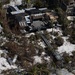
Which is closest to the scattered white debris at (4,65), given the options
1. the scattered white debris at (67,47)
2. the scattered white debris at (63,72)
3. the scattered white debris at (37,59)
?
the scattered white debris at (37,59)

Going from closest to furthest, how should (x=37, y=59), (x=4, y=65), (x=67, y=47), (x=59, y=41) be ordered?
1. (x=4, y=65)
2. (x=37, y=59)
3. (x=67, y=47)
4. (x=59, y=41)

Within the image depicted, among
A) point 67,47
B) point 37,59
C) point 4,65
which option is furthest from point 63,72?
point 4,65

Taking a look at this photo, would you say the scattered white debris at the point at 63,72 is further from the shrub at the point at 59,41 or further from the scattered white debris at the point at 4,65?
the scattered white debris at the point at 4,65

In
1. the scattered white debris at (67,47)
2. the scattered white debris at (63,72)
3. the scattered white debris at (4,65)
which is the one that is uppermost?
the scattered white debris at (4,65)

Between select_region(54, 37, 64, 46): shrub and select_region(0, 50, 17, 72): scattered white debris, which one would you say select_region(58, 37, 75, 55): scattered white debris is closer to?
select_region(54, 37, 64, 46): shrub

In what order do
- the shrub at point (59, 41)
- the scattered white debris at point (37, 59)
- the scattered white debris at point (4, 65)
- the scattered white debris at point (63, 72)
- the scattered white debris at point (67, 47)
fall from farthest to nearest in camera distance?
the shrub at point (59, 41) < the scattered white debris at point (67, 47) < the scattered white debris at point (37, 59) < the scattered white debris at point (63, 72) < the scattered white debris at point (4, 65)

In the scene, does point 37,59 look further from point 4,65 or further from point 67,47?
point 67,47

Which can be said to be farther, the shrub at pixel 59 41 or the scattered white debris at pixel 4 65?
the shrub at pixel 59 41

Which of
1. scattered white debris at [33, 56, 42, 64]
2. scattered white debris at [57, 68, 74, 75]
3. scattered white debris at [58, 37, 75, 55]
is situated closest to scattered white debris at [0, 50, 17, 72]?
scattered white debris at [33, 56, 42, 64]

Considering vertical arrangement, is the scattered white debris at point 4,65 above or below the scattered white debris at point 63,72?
above

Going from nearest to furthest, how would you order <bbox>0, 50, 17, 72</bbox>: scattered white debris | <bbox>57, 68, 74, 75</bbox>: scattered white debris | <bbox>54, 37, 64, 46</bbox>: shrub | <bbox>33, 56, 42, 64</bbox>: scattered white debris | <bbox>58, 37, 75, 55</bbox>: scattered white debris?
<bbox>0, 50, 17, 72</bbox>: scattered white debris → <bbox>57, 68, 74, 75</bbox>: scattered white debris → <bbox>33, 56, 42, 64</bbox>: scattered white debris → <bbox>58, 37, 75, 55</bbox>: scattered white debris → <bbox>54, 37, 64, 46</bbox>: shrub

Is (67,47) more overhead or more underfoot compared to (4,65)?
more underfoot
